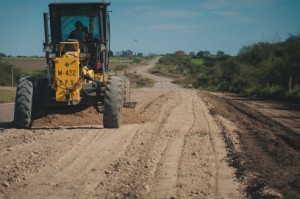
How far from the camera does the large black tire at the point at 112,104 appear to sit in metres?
11.4

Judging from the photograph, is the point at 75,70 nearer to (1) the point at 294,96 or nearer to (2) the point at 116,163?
(2) the point at 116,163

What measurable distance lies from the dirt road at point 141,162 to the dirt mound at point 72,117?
4 centimetres

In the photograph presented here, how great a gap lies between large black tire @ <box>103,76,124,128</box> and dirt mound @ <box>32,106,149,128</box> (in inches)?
46.1

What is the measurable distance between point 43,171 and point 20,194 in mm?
1149

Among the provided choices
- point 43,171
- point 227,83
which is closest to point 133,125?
point 43,171

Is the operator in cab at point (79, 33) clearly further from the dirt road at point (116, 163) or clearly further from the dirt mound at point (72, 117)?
the dirt road at point (116, 163)

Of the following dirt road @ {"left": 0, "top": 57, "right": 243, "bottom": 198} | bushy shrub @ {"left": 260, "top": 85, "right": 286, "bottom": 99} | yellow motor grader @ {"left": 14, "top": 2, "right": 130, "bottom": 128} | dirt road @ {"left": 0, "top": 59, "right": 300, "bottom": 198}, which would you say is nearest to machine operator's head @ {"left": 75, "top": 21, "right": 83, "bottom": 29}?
yellow motor grader @ {"left": 14, "top": 2, "right": 130, "bottom": 128}

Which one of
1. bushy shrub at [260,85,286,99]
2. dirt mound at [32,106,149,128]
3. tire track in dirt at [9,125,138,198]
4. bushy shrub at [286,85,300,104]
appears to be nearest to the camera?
tire track in dirt at [9,125,138,198]

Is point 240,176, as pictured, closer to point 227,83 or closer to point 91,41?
point 91,41

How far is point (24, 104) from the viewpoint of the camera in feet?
37.4

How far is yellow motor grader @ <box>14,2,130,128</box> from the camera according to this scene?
448 inches

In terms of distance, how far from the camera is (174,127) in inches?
480

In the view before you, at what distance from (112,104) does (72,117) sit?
1.92 metres

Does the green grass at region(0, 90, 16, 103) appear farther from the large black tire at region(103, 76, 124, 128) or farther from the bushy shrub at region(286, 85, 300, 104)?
the bushy shrub at region(286, 85, 300, 104)
